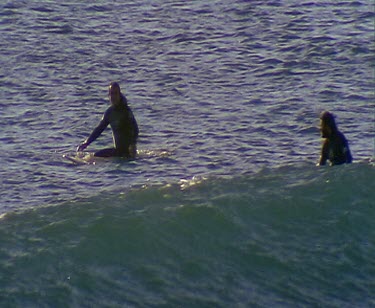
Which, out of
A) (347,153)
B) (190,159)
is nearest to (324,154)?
(347,153)

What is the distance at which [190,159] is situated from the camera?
1933cm

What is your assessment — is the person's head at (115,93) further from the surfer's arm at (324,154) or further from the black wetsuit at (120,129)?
the surfer's arm at (324,154)

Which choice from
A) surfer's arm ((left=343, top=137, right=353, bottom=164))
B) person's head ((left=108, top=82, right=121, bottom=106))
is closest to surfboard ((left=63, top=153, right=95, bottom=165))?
person's head ((left=108, top=82, right=121, bottom=106))

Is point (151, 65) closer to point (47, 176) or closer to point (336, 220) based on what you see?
point (47, 176)

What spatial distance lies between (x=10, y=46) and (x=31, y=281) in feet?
40.1

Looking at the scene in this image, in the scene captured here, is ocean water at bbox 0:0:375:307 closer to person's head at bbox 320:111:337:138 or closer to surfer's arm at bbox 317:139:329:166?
surfer's arm at bbox 317:139:329:166

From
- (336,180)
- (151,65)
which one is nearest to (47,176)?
(336,180)

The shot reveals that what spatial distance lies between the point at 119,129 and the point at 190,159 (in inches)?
55.6

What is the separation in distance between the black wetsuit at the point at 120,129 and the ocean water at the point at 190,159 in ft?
1.27

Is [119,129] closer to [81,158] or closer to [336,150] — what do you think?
[81,158]

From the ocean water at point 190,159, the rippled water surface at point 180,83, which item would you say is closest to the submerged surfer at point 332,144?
the ocean water at point 190,159

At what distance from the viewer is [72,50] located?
84.4 ft

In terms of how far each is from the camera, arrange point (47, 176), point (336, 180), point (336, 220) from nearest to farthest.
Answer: point (336, 220) < point (336, 180) < point (47, 176)

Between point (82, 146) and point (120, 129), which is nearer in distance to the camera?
point (82, 146)
